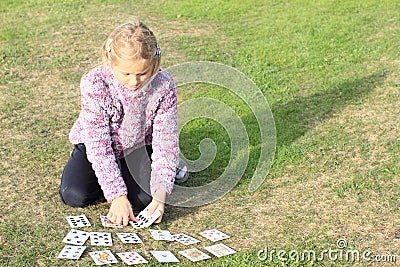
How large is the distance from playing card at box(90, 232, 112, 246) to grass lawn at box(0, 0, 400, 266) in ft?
0.31

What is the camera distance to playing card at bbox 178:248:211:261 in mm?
4223

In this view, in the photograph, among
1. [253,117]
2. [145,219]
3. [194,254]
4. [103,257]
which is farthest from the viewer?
[253,117]

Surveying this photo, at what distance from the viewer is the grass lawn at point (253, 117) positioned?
4.56m

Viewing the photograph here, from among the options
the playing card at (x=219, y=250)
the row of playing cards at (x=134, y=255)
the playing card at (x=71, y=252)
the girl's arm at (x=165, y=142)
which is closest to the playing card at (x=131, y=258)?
the row of playing cards at (x=134, y=255)

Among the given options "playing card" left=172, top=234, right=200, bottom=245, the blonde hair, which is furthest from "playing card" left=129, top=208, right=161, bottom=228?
the blonde hair

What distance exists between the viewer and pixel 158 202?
4.66 metres

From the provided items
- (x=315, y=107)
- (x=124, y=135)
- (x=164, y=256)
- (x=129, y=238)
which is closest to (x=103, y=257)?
(x=129, y=238)

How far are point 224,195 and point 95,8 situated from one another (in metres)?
6.79

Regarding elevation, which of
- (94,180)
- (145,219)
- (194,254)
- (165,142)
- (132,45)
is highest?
(132,45)

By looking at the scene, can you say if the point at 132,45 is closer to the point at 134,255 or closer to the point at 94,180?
the point at 94,180

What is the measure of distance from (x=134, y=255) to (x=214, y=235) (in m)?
0.67

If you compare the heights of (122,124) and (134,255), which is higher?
(122,124)

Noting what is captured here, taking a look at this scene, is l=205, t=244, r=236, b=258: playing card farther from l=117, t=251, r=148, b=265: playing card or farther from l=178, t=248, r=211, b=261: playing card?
l=117, t=251, r=148, b=265: playing card

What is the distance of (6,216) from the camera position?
4668 mm
